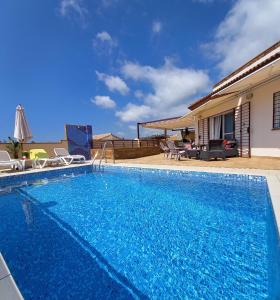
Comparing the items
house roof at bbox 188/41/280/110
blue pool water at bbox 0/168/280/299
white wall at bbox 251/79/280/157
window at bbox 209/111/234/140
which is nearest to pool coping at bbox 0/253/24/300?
blue pool water at bbox 0/168/280/299

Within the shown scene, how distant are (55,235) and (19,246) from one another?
0.56 meters

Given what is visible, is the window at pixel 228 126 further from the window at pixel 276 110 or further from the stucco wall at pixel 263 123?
the window at pixel 276 110

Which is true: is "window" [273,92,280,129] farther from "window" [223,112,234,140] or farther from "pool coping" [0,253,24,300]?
"pool coping" [0,253,24,300]

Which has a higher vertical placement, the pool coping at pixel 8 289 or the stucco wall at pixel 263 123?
the stucco wall at pixel 263 123

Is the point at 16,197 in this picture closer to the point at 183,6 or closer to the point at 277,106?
the point at 277,106

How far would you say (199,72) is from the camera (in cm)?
2134

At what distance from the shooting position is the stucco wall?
8797 millimetres

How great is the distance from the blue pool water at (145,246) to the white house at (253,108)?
451cm

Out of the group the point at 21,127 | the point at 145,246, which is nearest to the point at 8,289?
the point at 145,246

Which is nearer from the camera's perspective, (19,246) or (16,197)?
(19,246)

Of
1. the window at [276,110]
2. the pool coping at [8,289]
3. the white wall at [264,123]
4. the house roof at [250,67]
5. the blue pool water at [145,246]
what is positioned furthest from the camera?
the white wall at [264,123]

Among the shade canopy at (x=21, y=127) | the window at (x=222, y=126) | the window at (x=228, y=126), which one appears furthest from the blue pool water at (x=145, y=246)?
the window at (x=222, y=126)

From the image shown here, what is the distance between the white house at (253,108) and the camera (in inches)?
321

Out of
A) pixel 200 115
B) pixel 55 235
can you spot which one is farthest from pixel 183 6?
pixel 55 235
